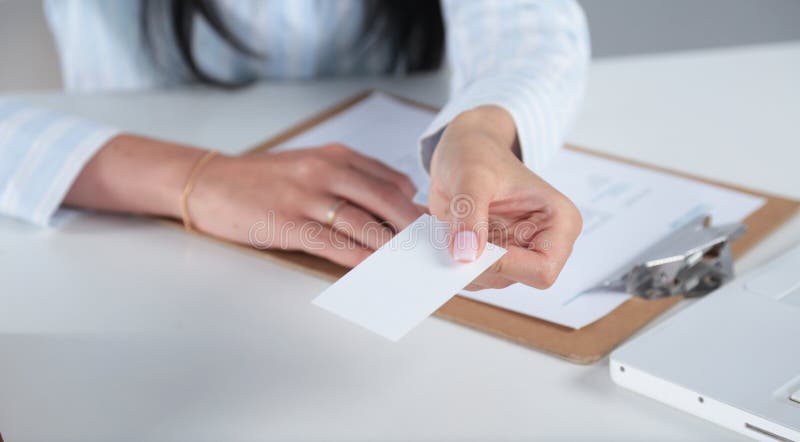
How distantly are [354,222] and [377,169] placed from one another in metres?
0.07

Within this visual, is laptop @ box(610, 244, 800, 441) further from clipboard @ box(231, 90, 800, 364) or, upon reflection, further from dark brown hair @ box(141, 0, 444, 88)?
dark brown hair @ box(141, 0, 444, 88)

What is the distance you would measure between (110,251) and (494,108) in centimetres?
27

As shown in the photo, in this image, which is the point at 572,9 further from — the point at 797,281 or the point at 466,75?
the point at 797,281

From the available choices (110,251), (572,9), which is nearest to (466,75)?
(572,9)

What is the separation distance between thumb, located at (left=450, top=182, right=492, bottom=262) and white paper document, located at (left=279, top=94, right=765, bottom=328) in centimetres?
3

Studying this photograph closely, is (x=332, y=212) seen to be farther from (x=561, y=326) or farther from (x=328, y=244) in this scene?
(x=561, y=326)

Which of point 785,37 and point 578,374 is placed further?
point 785,37

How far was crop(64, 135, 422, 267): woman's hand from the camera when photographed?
0.56m

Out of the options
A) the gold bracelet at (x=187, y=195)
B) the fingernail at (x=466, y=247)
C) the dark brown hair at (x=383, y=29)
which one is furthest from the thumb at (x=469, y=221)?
the dark brown hair at (x=383, y=29)

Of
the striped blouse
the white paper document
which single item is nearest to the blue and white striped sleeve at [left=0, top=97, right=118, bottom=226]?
the striped blouse

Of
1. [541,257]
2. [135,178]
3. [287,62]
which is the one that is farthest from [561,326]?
[287,62]

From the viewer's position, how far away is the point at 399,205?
0.54 metres

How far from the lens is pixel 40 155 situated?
0.66m

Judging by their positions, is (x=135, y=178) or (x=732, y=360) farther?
(x=135, y=178)
